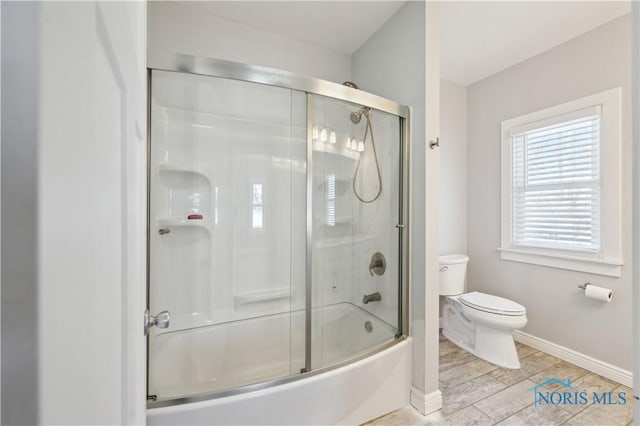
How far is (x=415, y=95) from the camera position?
65.9 inches

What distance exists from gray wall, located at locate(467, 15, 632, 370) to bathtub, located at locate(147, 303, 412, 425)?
1.49 m

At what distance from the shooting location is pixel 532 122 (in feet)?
7.68

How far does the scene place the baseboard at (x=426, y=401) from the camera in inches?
61.1

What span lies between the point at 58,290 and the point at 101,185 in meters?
0.15

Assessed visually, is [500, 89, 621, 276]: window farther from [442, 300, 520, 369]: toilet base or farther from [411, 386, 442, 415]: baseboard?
[411, 386, 442, 415]: baseboard

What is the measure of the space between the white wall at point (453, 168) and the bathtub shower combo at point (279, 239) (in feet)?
3.96

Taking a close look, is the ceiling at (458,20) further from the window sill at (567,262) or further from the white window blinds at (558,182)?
the window sill at (567,262)

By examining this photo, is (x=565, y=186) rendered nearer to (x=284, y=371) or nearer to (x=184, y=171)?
(x=284, y=371)

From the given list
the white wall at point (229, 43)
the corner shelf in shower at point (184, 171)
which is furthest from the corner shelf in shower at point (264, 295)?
the white wall at point (229, 43)

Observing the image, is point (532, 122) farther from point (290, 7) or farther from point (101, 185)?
point (101, 185)

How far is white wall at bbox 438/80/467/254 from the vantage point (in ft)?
8.98

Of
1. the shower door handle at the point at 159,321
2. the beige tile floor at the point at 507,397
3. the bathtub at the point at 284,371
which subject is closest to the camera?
the shower door handle at the point at 159,321

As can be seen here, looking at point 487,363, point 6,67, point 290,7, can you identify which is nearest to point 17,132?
point 6,67

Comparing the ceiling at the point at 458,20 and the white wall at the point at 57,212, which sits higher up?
the ceiling at the point at 458,20
